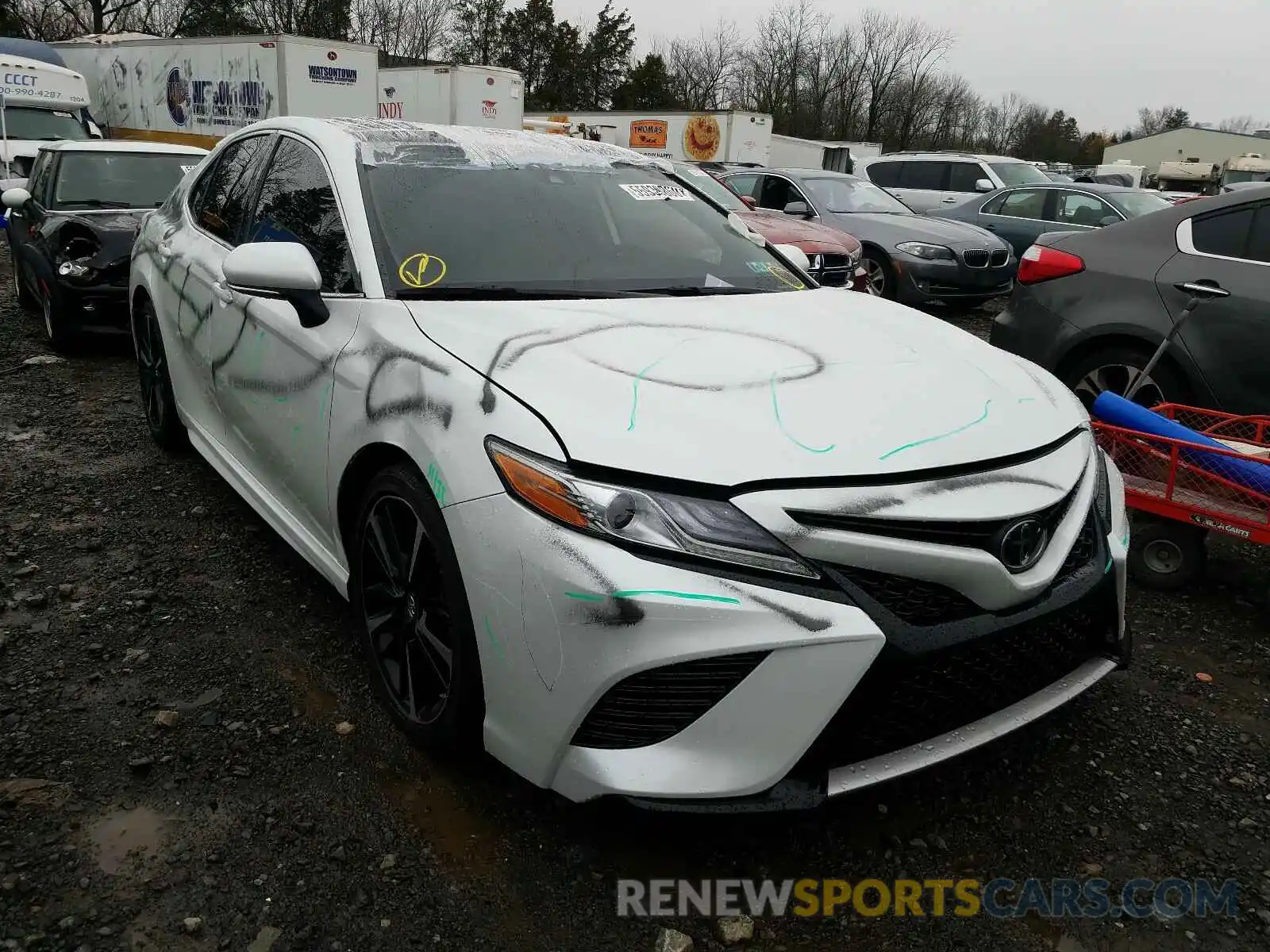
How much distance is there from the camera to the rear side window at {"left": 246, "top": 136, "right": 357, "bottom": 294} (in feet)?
9.20

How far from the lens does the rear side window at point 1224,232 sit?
4363mm

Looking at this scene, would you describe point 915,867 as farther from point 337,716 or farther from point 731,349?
point 337,716

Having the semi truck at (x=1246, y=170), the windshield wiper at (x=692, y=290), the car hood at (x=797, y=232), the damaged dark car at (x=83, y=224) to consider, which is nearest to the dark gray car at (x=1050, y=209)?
the car hood at (x=797, y=232)

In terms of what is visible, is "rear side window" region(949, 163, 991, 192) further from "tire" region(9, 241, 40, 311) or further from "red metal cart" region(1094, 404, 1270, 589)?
"tire" region(9, 241, 40, 311)

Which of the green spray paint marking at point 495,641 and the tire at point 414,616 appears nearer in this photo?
the green spray paint marking at point 495,641

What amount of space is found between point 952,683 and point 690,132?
27633mm

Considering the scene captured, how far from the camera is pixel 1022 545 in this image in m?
1.99

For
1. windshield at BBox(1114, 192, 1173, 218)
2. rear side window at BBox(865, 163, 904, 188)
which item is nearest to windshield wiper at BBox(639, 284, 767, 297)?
windshield at BBox(1114, 192, 1173, 218)

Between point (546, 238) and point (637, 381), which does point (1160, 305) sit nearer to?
point (546, 238)

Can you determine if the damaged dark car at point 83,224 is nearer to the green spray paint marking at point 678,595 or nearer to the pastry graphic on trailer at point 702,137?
the green spray paint marking at point 678,595

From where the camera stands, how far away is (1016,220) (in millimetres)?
11516

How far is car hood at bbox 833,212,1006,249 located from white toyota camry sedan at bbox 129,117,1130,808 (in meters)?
6.95

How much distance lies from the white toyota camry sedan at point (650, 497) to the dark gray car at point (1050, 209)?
369 inches

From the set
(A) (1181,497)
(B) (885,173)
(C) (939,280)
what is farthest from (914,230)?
(A) (1181,497)
